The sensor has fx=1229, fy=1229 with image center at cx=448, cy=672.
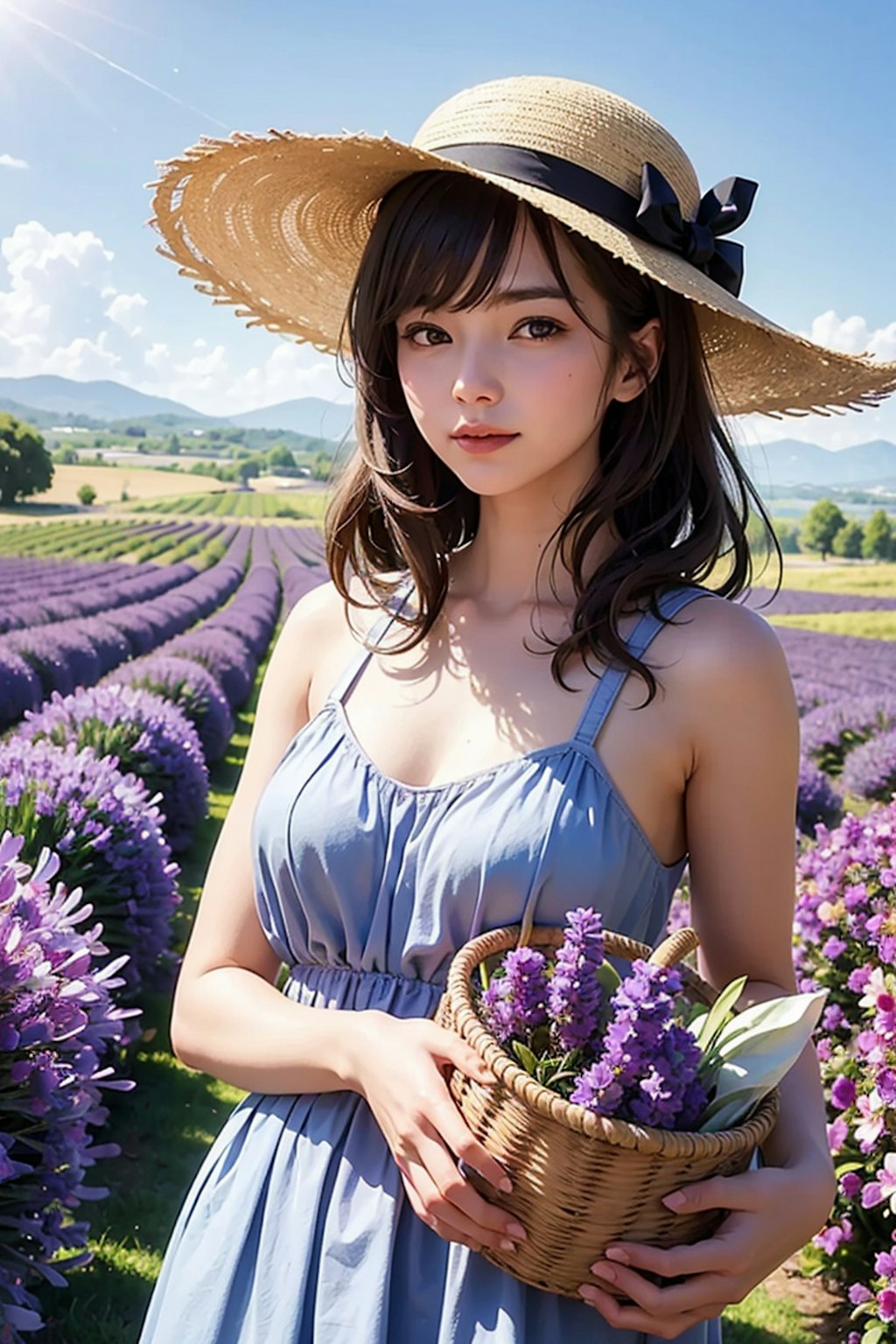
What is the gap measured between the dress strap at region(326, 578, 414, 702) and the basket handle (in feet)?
2.10

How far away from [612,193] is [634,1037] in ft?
3.40

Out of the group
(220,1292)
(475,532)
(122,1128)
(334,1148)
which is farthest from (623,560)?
(122,1128)

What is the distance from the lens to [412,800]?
145cm

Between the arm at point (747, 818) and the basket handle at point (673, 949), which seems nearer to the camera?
the basket handle at point (673, 949)

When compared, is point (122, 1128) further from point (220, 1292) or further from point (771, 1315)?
point (220, 1292)

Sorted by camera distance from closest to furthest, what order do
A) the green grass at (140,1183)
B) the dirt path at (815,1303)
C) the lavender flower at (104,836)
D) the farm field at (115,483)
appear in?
the green grass at (140,1183) < the dirt path at (815,1303) < the lavender flower at (104,836) < the farm field at (115,483)

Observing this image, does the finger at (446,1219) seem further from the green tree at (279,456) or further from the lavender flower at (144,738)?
the green tree at (279,456)

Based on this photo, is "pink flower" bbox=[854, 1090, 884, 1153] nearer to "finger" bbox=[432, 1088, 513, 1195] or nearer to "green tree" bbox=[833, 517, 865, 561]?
"finger" bbox=[432, 1088, 513, 1195]

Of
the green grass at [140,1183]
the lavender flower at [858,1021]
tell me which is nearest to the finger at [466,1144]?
the lavender flower at [858,1021]

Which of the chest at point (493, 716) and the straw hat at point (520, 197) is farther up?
the straw hat at point (520, 197)

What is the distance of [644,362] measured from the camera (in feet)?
5.30

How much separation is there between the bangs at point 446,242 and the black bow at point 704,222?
16 centimetres

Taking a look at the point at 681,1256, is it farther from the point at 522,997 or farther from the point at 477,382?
the point at 477,382

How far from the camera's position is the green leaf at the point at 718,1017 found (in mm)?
1148
